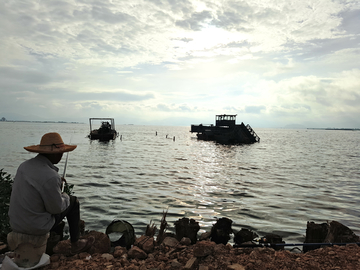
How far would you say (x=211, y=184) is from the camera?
13.4 meters

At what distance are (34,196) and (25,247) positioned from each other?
79cm

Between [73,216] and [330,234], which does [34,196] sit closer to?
[73,216]

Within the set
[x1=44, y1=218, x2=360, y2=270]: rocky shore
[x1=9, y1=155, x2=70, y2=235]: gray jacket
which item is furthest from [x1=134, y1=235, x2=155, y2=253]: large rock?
[x1=9, y1=155, x2=70, y2=235]: gray jacket

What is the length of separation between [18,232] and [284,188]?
1253 cm

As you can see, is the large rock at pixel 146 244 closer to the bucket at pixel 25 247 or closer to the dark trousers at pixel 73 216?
the dark trousers at pixel 73 216

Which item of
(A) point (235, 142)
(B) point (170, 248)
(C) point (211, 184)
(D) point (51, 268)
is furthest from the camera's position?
(A) point (235, 142)

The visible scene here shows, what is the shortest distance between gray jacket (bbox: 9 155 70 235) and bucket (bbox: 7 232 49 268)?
0.10m

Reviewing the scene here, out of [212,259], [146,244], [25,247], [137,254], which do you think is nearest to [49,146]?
[25,247]

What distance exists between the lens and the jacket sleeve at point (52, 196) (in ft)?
10.2

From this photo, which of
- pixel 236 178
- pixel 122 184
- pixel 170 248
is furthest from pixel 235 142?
pixel 170 248

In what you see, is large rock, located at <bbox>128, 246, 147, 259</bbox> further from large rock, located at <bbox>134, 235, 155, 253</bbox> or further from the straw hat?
the straw hat

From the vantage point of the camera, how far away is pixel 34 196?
3.12 metres

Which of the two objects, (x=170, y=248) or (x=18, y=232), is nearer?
(x=18, y=232)

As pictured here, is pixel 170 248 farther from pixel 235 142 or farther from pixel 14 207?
pixel 235 142
